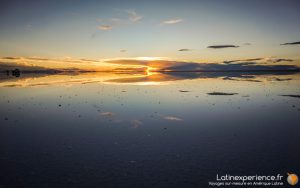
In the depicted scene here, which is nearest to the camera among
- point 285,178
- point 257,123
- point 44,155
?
point 285,178

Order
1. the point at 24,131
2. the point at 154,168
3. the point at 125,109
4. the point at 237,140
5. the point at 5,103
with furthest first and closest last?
the point at 5,103 → the point at 125,109 → the point at 24,131 → the point at 237,140 → the point at 154,168

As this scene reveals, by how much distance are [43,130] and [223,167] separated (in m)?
12.9

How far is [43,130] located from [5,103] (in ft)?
49.1

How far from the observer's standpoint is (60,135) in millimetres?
18219

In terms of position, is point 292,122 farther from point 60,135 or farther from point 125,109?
point 60,135

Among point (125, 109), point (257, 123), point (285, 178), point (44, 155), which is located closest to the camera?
point (285, 178)

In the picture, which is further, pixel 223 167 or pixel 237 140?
pixel 237 140

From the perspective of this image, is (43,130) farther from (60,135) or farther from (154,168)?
(154,168)

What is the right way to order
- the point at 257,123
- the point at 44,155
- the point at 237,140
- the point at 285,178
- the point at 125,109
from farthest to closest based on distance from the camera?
1. the point at 125,109
2. the point at 257,123
3. the point at 237,140
4. the point at 44,155
5. the point at 285,178

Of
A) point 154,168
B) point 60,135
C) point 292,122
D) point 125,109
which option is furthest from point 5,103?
point 292,122

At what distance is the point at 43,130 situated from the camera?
1956 cm

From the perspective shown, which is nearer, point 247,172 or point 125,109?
point 247,172

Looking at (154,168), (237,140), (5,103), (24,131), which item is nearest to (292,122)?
(237,140)

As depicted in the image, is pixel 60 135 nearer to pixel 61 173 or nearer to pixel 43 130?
pixel 43 130
